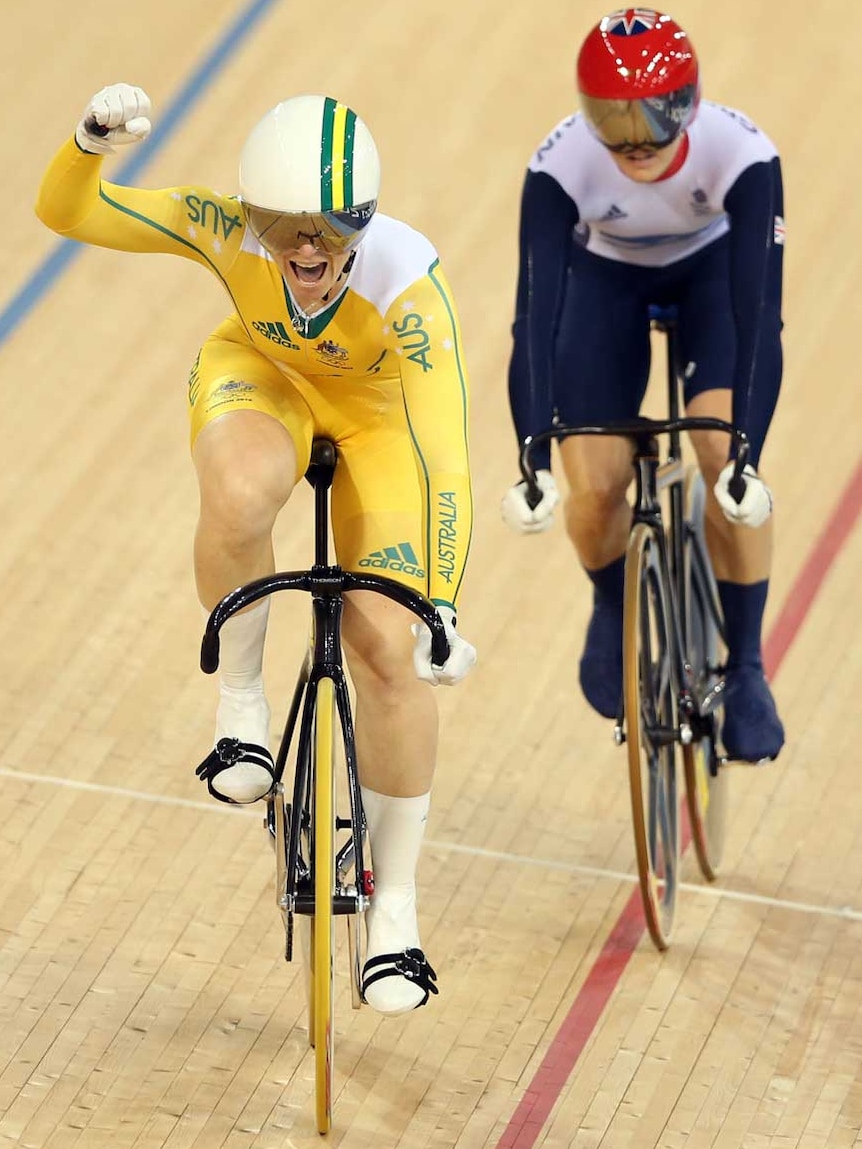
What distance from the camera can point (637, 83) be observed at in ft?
10.9

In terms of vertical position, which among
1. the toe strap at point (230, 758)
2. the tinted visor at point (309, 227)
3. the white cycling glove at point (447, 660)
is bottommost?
the toe strap at point (230, 758)

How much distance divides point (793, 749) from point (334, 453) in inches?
67.7

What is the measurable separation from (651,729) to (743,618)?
13.0 inches

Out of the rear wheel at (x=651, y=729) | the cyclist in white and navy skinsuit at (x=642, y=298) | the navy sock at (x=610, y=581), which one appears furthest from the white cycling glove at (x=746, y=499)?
the navy sock at (x=610, y=581)

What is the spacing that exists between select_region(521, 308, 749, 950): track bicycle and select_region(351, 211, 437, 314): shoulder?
0.54 metres

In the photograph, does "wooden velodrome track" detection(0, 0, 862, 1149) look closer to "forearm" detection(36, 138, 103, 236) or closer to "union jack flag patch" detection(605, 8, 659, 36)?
"forearm" detection(36, 138, 103, 236)

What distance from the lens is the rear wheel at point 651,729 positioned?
351cm

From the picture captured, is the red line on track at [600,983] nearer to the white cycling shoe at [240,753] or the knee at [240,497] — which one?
the white cycling shoe at [240,753]

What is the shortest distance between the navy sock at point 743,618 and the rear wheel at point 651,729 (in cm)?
16

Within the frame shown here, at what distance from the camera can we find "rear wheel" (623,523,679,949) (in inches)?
138

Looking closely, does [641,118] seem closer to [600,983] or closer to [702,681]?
[702,681]

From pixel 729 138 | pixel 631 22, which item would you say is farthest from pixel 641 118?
pixel 729 138

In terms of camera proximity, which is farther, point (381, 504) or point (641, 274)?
point (641, 274)

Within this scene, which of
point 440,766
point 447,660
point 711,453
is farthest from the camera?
point 440,766
